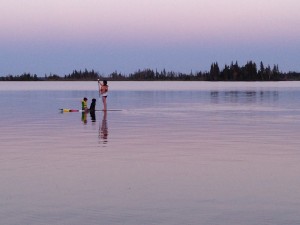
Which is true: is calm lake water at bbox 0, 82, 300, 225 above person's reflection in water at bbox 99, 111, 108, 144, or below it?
above

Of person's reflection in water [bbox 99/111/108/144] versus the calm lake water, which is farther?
person's reflection in water [bbox 99/111/108/144]

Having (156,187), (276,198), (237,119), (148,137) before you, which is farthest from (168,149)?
(237,119)

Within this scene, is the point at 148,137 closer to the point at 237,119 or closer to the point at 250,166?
the point at 250,166

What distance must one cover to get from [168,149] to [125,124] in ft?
36.6

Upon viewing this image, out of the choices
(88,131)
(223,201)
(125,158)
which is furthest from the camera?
(88,131)

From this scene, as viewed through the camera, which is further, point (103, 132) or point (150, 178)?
point (103, 132)

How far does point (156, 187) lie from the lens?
13.0 meters

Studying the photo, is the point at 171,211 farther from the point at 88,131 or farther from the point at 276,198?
the point at 88,131

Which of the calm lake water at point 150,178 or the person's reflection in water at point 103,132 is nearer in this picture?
the calm lake water at point 150,178

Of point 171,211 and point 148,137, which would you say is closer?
point 171,211

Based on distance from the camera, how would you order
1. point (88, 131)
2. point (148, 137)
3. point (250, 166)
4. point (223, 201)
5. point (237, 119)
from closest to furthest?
point (223, 201) < point (250, 166) < point (148, 137) < point (88, 131) < point (237, 119)

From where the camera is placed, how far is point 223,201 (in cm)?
1170

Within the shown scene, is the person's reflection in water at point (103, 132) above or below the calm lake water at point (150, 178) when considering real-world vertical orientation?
below

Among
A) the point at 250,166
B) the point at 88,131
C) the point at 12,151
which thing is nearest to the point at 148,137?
the point at 88,131
